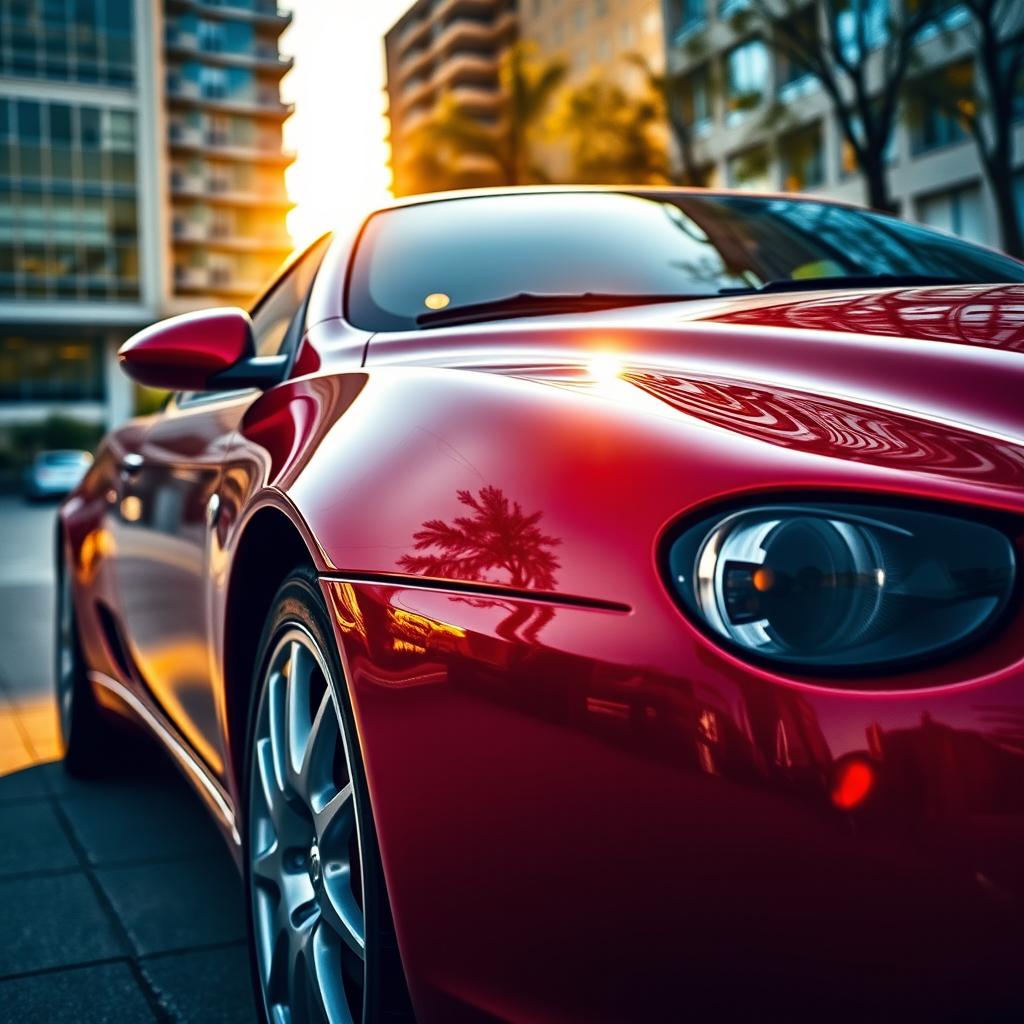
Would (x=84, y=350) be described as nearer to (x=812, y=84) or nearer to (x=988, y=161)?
(x=812, y=84)

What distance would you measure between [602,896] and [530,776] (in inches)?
5.1

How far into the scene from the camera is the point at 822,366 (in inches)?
63.9

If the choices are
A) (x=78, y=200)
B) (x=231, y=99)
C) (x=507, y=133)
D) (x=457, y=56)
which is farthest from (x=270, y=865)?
(x=457, y=56)

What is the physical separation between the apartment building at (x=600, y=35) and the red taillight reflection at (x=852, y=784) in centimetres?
4965

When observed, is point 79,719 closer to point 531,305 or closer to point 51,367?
point 531,305

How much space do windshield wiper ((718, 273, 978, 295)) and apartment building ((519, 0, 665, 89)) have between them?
4806cm

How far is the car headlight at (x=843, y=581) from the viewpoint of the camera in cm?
123

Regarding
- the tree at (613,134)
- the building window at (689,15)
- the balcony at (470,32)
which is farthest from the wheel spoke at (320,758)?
the balcony at (470,32)

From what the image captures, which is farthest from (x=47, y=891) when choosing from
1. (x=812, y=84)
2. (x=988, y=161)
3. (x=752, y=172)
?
(x=812, y=84)

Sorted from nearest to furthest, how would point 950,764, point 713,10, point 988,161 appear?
point 950,764 → point 988,161 → point 713,10

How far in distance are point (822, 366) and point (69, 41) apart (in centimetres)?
5897

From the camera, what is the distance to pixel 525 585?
1.39 meters

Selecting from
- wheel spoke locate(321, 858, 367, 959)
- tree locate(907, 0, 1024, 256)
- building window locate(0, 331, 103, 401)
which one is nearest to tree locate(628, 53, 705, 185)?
tree locate(907, 0, 1024, 256)

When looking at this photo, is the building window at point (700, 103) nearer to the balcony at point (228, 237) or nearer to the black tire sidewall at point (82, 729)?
the balcony at point (228, 237)
